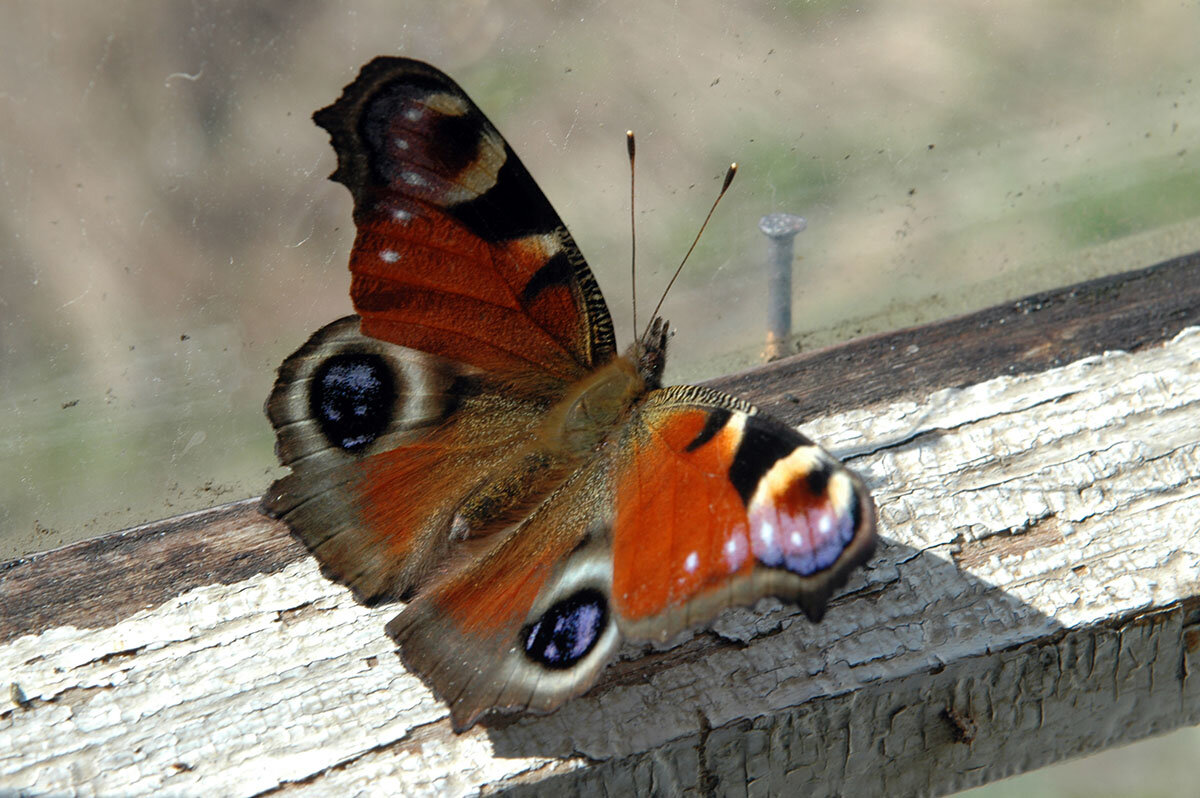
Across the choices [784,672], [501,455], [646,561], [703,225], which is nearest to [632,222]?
[703,225]

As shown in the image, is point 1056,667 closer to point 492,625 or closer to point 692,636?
point 692,636

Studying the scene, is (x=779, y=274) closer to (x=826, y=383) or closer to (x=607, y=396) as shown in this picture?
(x=826, y=383)

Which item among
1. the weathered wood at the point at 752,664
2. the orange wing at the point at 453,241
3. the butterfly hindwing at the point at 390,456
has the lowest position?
the weathered wood at the point at 752,664

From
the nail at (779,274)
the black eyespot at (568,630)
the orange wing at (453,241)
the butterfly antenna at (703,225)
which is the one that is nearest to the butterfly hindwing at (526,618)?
the black eyespot at (568,630)

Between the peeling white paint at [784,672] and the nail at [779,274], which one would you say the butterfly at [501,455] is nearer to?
the peeling white paint at [784,672]

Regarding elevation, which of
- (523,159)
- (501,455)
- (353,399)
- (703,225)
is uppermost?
(523,159)

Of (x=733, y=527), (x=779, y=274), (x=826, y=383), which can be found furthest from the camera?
(x=779, y=274)
